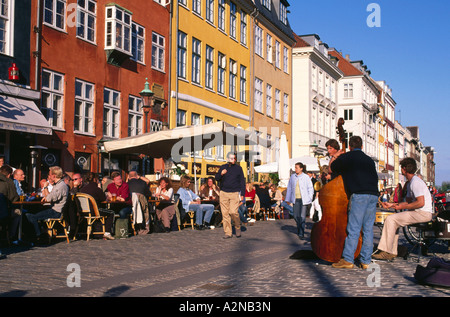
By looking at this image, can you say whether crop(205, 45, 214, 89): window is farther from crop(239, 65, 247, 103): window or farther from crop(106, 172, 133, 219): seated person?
crop(106, 172, 133, 219): seated person

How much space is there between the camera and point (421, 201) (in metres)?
9.47

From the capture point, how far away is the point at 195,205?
57.4 ft

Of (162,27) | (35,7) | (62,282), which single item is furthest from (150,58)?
(62,282)

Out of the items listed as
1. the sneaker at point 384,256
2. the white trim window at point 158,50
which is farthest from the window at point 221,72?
the sneaker at point 384,256

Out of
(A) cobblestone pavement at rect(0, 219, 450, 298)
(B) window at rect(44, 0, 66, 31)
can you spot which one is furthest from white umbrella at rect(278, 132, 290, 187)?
(A) cobblestone pavement at rect(0, 219, 450, 298)

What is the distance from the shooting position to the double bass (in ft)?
28.2

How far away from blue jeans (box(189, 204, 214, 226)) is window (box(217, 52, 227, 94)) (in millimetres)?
15386

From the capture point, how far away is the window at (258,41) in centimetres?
3778

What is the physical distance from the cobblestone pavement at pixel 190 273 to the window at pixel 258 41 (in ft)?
87.4

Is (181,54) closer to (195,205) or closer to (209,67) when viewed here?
(209,67)

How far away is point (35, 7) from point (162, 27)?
331 inches

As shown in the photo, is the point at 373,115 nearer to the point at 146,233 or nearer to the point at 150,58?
the point at 150,58

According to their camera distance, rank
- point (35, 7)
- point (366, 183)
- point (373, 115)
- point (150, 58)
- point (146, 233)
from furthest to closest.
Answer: point (373, 115)
point (150, 58)
point (35, 7)
point (146, 233)
point (366, 183)

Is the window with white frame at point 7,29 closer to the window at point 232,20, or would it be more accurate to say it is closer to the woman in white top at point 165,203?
the woman in white top at point 165,203
